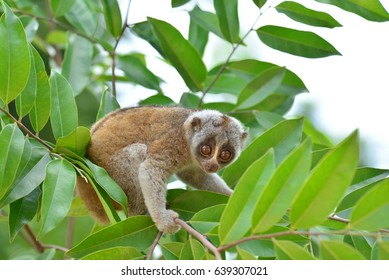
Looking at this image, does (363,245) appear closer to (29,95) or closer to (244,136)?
(244,136)

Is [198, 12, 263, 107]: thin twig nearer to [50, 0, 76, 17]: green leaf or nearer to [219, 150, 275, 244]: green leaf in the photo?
[50, 0, 76, 17]: green leaf

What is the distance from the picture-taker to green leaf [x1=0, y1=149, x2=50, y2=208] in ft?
10.9

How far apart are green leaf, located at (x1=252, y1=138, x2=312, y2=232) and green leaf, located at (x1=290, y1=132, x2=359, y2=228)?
0.12 feet

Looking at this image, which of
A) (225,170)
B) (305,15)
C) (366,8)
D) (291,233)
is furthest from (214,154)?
(291,233)

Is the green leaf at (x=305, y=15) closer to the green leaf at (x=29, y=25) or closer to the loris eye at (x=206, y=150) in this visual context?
the loris eye at (x=206, y=150)

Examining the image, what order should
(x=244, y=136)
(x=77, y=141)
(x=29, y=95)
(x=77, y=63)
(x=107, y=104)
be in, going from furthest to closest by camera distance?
1. (x=77, y=63)
2. (x=244, y=136)
3. (x=107, y=104)
4. (x=77, y=141)
5. (x=29, y=95)

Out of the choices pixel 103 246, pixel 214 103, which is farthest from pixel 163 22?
pixel 103 246

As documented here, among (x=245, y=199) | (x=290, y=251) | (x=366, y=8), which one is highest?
(x=366, y=8)

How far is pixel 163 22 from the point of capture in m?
4.59

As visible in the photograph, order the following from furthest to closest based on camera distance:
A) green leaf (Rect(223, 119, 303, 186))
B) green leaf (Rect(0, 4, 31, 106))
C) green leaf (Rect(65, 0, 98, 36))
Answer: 1. green leaf (Rect(65, 0, 98, 36))
2. green leaf (Rect(223, 119, 303, 186))
3. green leaf (Rect(0, 4, 31, 106))

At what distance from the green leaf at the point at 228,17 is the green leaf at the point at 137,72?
0.84 meters

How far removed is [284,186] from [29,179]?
1.63m

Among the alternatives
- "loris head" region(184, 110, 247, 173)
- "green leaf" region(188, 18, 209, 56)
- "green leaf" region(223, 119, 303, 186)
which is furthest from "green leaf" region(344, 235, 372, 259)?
"green leaf" region(188, 18, 209, 56)

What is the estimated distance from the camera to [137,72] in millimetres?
5211
